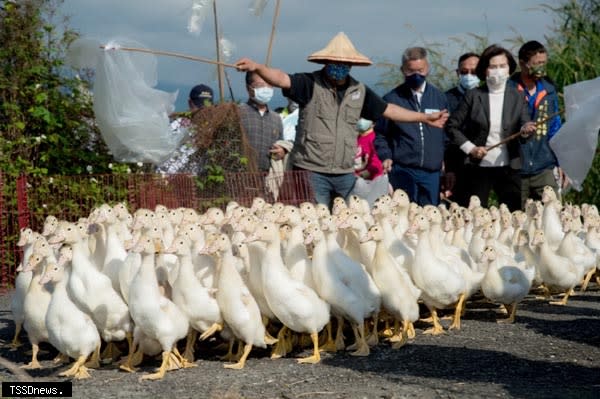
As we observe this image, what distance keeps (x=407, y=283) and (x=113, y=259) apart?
2224 mm

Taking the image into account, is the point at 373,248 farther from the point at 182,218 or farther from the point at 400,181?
the point at 400,181

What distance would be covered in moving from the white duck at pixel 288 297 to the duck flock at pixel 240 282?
0.03 ft

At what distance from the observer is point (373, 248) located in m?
8.23

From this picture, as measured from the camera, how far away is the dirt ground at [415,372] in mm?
6379

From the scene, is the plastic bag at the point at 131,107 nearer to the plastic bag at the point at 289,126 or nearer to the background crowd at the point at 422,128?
the background crowd at the point at 422,128

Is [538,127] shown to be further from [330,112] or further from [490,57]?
[330,112]

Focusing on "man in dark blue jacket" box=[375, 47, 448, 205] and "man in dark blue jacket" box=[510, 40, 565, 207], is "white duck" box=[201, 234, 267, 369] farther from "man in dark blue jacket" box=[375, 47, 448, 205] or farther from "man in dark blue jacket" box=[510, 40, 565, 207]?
"man in dark blue jacket" box=[510, 40, 565, 207]

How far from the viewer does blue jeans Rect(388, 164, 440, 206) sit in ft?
36.6

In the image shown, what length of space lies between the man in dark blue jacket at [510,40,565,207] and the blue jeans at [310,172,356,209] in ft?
A: 6.95

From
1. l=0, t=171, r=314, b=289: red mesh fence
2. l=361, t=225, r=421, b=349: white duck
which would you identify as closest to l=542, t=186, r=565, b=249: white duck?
l=0, t=171, r=314, b=289: red mesh fence

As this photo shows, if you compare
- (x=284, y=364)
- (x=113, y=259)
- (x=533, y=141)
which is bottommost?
(x=284, y=364)

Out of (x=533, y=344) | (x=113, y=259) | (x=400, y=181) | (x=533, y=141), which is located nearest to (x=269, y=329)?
(x=113, y=259)

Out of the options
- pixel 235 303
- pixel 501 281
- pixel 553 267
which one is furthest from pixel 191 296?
pixel 553 267

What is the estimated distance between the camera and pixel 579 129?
732 centimetres
